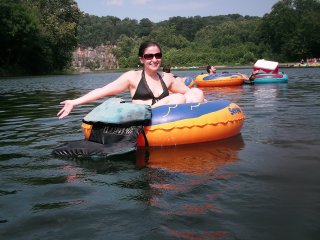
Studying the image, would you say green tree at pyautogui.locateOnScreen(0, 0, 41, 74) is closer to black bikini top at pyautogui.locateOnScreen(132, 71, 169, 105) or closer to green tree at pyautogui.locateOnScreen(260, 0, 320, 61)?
black bikini top at pyautogui.locateOnScreen(132, 71, 169, 105)

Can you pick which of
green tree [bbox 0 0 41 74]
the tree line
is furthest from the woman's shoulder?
the tree line

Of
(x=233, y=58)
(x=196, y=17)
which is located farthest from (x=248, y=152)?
(x=196, y=17)

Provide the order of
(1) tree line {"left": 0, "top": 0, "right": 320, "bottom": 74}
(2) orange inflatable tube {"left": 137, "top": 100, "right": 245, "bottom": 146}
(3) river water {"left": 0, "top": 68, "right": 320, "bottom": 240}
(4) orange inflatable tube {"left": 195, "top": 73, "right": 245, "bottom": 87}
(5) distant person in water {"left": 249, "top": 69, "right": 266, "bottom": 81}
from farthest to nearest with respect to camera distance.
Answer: (1) tree line {"left": 0, "top": 0, "right": 320, "bottom": 74}
(5) distant person in water {"left": 249, "top": 69, "right": 266, "bottom": 81}
(4) orange inflatable tube {"left": 195, "top": 73, "right": 245, "bottom": 87}
(2) orange inflatable tube {"left": 137, "top": 100, "right": 245, "bottom": 146}
(3) river water {"left": 0, "top": 68, "right": 320, "bottom": 240}

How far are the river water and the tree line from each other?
39065mm

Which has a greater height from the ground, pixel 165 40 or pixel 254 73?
pixel 165 40

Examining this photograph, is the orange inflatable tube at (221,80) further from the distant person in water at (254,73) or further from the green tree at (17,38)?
the green tree at (17,38)

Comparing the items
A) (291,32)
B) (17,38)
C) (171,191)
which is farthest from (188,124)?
(291,32)

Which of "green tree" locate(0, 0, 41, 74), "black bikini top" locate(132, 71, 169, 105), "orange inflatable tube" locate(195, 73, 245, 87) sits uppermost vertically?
"green tree" locate(0, 0, 41, 74)

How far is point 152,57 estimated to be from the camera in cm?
481

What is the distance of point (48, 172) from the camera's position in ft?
12.6

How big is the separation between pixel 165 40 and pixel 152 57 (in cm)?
9546

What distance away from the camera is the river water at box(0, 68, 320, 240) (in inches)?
97.9

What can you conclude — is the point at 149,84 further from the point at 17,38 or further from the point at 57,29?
the point at 57,29

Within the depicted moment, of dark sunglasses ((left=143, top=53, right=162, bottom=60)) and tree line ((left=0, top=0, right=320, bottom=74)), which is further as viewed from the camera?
tree line ((left=0, top=0, right=320, bottom=74))
